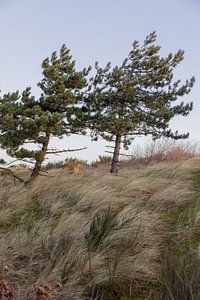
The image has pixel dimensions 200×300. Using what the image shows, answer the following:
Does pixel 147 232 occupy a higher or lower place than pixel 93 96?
lower

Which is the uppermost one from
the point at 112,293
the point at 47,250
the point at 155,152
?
the point at 155,152

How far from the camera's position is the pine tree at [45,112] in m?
10.2

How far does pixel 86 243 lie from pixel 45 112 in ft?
21.1

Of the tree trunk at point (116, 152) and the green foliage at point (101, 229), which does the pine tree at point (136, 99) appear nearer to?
the tree trunk at point (116, 152)

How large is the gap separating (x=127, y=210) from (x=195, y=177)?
510cm

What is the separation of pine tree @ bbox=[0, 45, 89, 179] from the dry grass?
2.49m

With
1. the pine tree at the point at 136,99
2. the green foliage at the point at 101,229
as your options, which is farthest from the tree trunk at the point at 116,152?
the green foliage at the point at 101,229

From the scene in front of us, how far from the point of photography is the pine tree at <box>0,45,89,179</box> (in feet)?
33.5

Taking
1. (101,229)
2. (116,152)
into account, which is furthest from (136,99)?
(101,229)

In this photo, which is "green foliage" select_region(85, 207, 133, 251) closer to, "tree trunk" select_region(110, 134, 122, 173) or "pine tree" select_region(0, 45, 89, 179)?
"pine tree" select_region(0, 45, 89, 179)

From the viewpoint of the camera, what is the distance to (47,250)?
4113 millimetres

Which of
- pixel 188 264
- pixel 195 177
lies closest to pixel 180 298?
pixel 188 264

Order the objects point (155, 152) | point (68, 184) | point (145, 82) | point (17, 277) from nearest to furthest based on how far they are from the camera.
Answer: point (17, 277) < point (68, 184) < point (145, 82) < point (155, 152)

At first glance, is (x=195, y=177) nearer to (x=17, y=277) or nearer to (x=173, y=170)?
(x=173, y=170)
